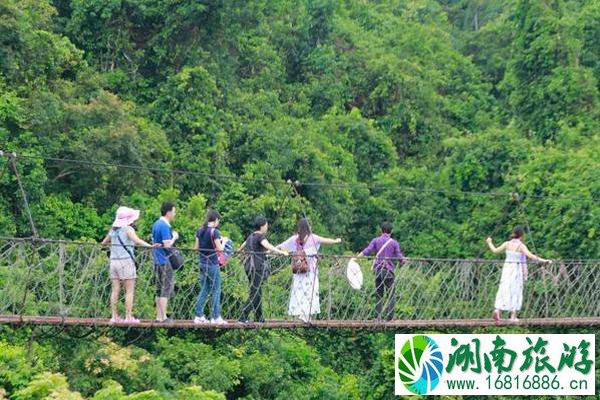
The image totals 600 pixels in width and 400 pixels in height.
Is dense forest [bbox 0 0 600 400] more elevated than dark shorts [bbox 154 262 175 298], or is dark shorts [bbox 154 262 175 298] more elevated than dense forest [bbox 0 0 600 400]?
dense forest [bbox 0 0 600 400]

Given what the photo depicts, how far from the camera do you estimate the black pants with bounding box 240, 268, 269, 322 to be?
972cm

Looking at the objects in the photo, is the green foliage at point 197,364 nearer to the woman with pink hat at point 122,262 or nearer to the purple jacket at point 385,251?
the purple jacket at point 385,251

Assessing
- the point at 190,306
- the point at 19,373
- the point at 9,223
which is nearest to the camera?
the point at 19,373

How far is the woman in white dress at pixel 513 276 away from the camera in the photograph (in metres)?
10.6

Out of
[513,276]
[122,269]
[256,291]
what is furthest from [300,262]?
[513,276]

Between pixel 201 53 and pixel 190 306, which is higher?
pixel 201 53

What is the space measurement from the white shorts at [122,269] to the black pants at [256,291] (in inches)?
36.0

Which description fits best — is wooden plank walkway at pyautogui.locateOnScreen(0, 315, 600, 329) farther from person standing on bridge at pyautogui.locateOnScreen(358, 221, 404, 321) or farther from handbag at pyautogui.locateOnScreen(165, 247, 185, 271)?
handbag at pyautogui.locateOnScreen(165, 247, 185, 271)

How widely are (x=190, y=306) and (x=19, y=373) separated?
2254mm

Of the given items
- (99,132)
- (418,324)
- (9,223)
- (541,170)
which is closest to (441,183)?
(541,170)

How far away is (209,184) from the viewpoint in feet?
51.5

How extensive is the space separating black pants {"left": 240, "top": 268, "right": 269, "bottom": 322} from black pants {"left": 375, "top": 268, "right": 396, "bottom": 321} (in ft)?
2.89

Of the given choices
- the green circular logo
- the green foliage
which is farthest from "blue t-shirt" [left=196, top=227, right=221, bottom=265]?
the green circular logo

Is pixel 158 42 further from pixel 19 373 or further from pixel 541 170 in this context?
pixel 19 373
